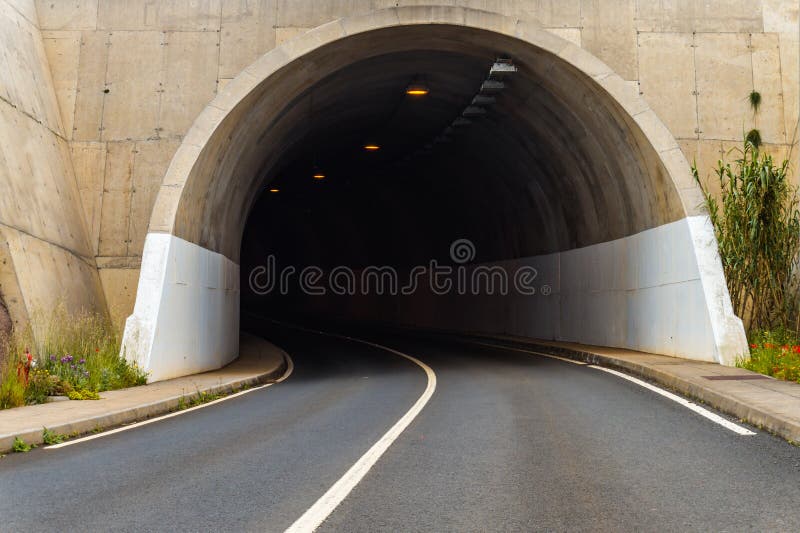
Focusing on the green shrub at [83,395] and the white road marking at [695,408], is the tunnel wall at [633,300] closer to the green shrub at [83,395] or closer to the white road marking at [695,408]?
the white road marking at [695,408]

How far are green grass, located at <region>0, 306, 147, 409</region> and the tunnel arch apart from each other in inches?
22.2

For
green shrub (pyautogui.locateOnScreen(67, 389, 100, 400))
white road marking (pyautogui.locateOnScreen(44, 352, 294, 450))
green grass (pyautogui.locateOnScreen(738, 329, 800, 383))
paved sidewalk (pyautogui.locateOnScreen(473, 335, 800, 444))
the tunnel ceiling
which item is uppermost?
the tunnel ceiling

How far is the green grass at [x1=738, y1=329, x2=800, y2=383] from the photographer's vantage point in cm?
1272

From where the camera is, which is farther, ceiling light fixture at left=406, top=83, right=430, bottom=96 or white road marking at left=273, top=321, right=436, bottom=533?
ceiling light fixture at left=406, top=83, right=430, bottom=96

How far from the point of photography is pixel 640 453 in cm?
759

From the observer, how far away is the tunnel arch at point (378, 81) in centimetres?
1498

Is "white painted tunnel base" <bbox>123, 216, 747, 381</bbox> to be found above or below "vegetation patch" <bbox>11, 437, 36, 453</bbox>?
above

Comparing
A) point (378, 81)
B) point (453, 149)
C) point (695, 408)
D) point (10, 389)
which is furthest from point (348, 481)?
point (453, 149)

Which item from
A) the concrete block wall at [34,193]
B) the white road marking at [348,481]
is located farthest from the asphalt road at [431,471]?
the concrete block wall at [34,193]

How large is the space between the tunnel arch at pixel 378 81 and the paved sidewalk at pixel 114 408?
0.91 metres

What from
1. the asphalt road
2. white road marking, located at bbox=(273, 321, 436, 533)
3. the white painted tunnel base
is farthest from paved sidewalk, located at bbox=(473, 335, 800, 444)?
white road marking, located at bbox=(273, 321, 436, 533)

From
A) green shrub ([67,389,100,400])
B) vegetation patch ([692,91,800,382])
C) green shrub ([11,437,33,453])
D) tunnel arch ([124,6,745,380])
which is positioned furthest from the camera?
vegetation patch ([692,91,800,382])

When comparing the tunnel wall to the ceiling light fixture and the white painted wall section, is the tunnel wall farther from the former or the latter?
the white painted wall section

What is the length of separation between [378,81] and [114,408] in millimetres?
12164
